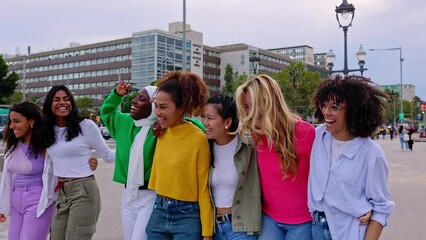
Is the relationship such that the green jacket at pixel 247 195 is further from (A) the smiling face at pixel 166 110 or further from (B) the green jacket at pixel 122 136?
(B) the green jacket at pixel 122 136

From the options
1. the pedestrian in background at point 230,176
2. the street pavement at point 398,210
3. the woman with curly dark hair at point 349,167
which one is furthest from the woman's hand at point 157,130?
the street pavement at point 398,210

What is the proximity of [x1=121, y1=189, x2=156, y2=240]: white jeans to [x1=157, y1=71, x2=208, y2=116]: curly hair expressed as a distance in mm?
723

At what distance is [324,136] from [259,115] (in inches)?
17.7

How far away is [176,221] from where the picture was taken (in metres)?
3.00

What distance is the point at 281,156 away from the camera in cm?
282

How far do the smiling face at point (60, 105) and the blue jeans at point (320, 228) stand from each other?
2452 millimetres

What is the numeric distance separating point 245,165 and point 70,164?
177 centimetres

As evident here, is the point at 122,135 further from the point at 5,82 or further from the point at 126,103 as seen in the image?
the point at 5,82

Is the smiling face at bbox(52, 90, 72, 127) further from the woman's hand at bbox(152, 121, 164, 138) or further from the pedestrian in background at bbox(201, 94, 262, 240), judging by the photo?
the pedestrian in background at bbox(201, 94, 262, 240)

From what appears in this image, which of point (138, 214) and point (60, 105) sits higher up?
point (60, 105)

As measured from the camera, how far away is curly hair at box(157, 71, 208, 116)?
315 cm

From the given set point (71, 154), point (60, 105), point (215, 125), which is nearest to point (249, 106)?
point (215, 125)

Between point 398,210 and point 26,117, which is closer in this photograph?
point 26,117

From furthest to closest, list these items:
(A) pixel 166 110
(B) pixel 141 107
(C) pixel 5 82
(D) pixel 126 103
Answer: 1. (C) pixel 5 82
2. (D) pixel 126 103
3. (B) pixel 141 107
4. (A) pixel 166 110
